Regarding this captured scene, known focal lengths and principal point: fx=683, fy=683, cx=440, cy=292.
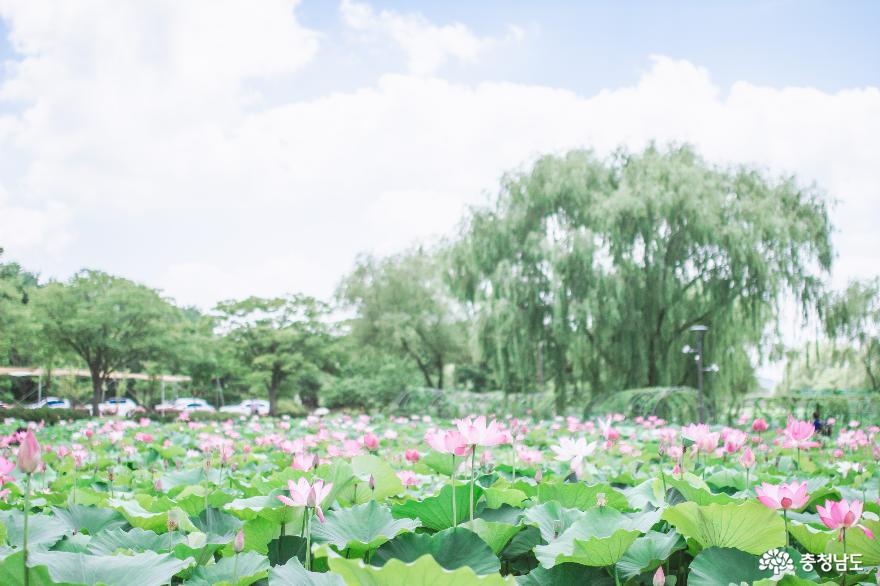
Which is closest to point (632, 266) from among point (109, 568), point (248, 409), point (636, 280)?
point (636, 280)

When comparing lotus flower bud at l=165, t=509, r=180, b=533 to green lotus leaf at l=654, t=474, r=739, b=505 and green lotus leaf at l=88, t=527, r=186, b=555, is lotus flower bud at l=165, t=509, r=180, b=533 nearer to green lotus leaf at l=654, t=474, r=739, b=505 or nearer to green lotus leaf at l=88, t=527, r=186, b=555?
green lotus leaf at l=88, t=527, r=186, b=555

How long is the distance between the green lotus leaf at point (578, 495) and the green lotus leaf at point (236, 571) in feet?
2.45

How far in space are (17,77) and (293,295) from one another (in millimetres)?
12451

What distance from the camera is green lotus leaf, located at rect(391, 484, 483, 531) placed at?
59.8 inches

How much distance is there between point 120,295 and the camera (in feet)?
66.2

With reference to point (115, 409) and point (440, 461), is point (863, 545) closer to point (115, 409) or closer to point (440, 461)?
point (440, 461)

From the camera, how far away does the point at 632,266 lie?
14117 millimetres

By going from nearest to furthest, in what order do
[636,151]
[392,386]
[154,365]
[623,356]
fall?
1. [623,356]
2. [636,151]
3. [154,365]
4. [392,386]

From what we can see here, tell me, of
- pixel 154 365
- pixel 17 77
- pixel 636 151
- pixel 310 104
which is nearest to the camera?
pixel 636 151

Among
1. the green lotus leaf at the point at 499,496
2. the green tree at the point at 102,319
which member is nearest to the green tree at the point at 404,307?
the green tree at the point at 102,319

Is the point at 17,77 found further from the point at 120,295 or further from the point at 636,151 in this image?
the point at 636,151

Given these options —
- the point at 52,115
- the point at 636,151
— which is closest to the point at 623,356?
the point at 636,151

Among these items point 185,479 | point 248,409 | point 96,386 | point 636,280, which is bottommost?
point 248,409

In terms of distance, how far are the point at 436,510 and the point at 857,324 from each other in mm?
18420
